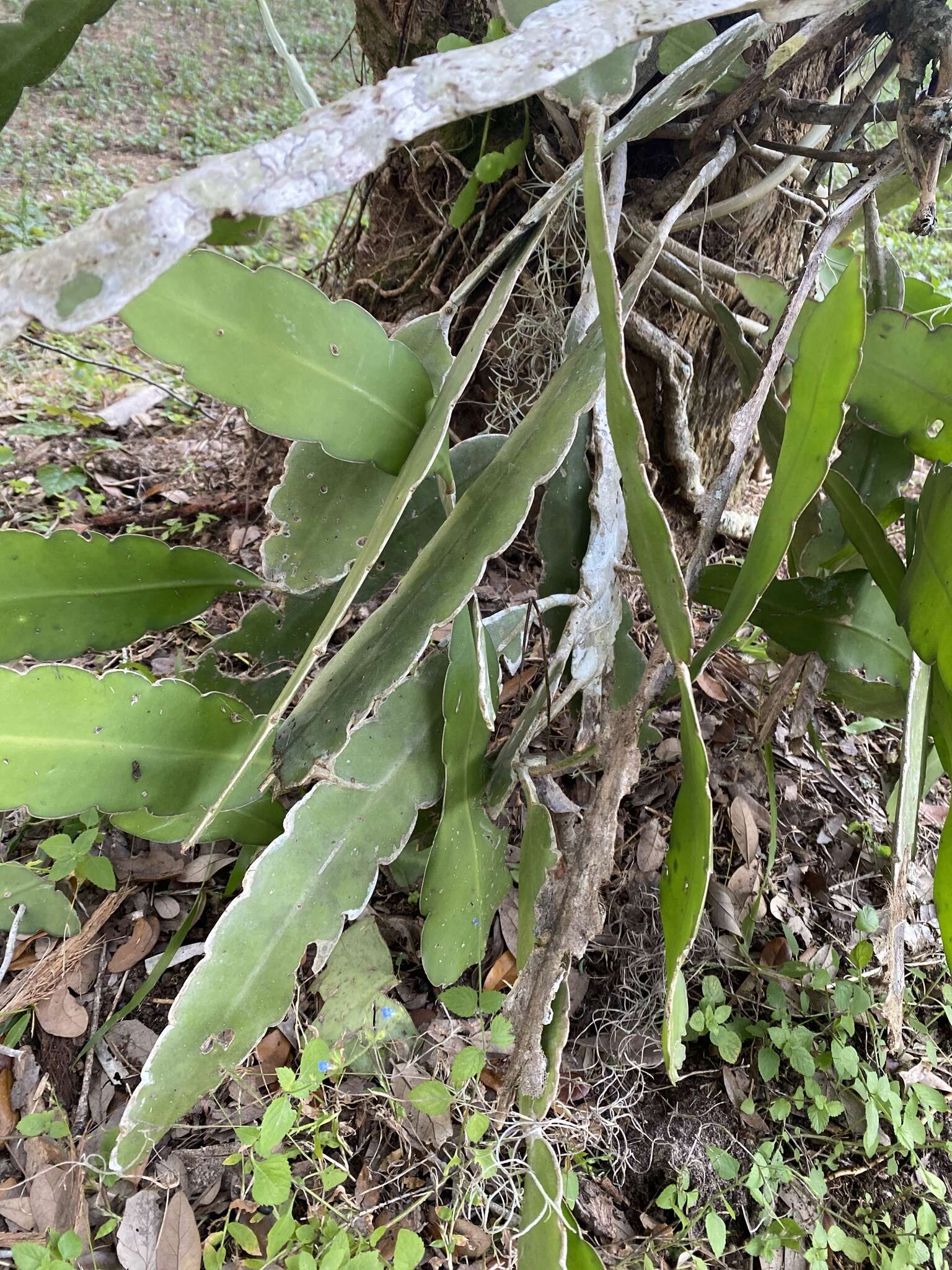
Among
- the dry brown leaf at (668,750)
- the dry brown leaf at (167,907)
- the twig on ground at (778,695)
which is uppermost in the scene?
the twig on ground at (778,695)

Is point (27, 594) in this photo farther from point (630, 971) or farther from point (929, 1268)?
point (929, 1268)

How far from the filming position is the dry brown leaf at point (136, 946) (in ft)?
2.75

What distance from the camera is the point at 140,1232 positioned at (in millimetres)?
689

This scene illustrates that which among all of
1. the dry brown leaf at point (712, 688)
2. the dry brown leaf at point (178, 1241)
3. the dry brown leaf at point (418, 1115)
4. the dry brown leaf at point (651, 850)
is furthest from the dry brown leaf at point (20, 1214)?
the dry brown leaf at point (712, 688)

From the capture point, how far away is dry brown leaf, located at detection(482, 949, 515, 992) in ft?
2.88

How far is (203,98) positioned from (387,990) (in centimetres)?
446

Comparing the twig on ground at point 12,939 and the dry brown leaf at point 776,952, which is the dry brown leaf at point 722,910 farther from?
the twig on ground at point 12,939

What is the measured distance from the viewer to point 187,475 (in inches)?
55.8

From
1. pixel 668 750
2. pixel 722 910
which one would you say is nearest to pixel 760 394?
pixel 668 750

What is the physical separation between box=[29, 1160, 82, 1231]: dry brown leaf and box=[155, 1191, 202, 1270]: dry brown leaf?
0.08m

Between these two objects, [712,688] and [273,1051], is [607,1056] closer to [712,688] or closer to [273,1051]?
[273,1051]

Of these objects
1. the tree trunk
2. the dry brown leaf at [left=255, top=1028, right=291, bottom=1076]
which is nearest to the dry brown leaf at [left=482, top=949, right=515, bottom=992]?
the dry brown leaf at [left=255, top=1028, right=291, bottom=1076]

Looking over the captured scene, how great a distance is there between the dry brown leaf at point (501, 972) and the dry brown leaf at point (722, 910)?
26 cm

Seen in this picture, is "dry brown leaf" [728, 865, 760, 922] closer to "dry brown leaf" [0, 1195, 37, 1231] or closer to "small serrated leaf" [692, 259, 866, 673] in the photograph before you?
"small serrated leaf" [692, 259, 866, 673]
